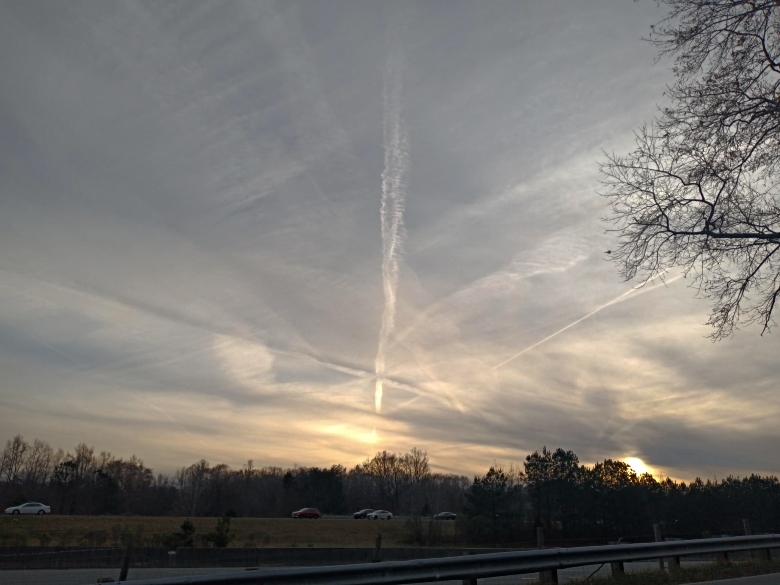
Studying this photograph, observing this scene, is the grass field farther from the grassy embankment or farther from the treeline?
the grassy embankment

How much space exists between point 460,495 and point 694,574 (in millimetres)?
91520

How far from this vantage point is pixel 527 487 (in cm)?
5466

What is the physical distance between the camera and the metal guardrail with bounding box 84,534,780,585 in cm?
722

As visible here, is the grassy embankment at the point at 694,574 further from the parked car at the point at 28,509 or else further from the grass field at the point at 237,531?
the parked car at the point at 28,509

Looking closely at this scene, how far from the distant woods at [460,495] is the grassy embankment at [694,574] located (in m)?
12.5

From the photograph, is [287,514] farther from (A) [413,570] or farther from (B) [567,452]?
(A) [413,570]

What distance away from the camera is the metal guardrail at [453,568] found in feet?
23.7

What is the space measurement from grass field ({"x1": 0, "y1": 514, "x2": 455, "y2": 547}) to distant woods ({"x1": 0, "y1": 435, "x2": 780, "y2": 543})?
4692 millimetres

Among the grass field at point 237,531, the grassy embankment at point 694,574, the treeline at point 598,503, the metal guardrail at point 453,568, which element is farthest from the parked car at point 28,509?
the grassy embankment at point 694,574

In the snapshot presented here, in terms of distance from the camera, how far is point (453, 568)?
8.76m

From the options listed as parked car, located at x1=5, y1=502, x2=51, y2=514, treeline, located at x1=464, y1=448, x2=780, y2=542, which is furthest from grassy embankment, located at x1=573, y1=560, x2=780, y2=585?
parked car, located at x1=5, y1=502, x2=51, y2=514

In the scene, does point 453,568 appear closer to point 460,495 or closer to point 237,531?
point 237,531

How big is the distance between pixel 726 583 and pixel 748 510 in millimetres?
39771

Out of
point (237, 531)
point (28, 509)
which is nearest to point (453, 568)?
point (237, 531)
